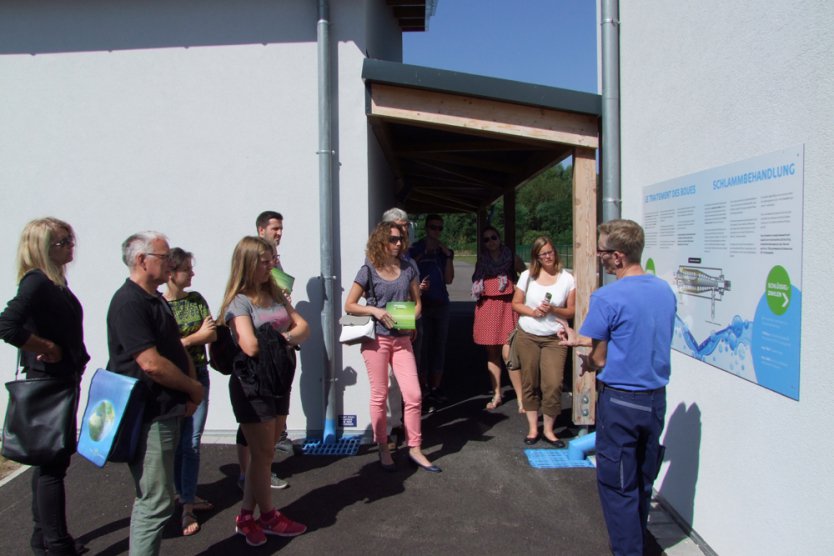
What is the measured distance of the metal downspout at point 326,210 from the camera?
4.73 m

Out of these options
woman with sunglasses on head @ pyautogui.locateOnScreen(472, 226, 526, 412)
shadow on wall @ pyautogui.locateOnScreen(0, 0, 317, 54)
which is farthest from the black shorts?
shadow on wall @ pyautogui.locateOnScreen(0, 0, 317, 54)

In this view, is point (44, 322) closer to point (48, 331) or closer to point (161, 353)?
point (48, 331)

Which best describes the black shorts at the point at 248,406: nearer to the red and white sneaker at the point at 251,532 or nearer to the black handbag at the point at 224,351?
the black handbag at the point at 224,351

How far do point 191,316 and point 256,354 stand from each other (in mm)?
801

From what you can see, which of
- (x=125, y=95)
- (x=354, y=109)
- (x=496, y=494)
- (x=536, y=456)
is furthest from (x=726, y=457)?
(x=125, y=95)

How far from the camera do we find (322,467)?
446 cm

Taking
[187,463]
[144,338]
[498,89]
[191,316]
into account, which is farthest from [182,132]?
[144,338]

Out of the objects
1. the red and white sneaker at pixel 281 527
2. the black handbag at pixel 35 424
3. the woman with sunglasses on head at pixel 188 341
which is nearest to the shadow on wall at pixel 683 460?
the red and white sneaker at pixel 281 527

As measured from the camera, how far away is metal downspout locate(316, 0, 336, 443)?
473 centimetres

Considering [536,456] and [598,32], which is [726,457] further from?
[598,32]

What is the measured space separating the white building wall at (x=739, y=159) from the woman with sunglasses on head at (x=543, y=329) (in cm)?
96

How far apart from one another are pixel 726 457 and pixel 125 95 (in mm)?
5275

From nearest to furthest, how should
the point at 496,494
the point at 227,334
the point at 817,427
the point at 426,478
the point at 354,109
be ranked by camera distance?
the point at 817,427 < the point at 227,334 < the point at 496,494 < the point at 426,478 < the point at 354,109

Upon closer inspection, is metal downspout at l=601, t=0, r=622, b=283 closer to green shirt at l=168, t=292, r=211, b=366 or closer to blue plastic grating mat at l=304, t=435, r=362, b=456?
blue plastic grating mat at l=304, t=435, r=362, b=456
